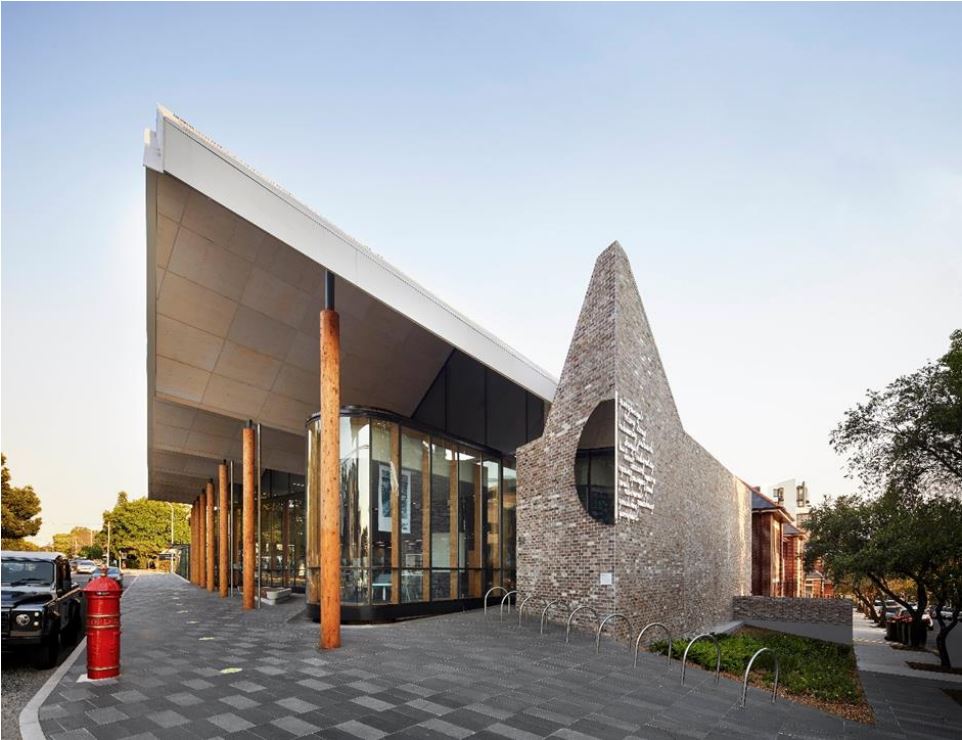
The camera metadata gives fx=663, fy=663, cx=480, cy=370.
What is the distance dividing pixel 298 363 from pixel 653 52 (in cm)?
1209

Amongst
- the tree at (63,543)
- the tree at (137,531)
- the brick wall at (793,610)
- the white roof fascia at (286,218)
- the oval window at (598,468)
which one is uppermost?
the white roof fascia at (286,218)

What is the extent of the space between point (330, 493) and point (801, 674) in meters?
10.2

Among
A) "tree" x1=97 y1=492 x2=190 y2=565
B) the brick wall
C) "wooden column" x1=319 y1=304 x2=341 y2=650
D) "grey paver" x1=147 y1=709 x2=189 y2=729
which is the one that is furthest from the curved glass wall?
"tree" x1=97 y1=492 x2=190 y2=565

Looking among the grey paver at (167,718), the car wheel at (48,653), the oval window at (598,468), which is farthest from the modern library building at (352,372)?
the grey paver at (167,718)

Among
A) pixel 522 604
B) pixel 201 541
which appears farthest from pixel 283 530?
pixel 522 604

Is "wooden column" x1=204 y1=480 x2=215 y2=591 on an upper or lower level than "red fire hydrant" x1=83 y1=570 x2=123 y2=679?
lower

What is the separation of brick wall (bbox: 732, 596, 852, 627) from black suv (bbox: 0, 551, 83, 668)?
A: 77.9ft

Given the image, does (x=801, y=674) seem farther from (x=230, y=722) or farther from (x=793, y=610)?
(x=793, y=610)

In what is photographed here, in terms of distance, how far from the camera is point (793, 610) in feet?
86.2

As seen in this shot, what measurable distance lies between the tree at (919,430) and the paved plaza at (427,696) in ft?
13.8

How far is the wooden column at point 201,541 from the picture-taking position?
39.0 meters

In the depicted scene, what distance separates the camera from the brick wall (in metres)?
25.8

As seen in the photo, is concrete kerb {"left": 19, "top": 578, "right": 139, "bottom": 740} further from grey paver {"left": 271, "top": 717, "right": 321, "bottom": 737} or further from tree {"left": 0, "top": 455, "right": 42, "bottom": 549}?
tree {"left": 0, "top": 455, "right": 42, "bottom": 549}

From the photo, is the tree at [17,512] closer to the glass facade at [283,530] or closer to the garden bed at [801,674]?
the glass facade at [283,530]
